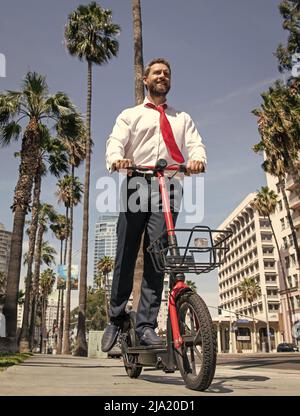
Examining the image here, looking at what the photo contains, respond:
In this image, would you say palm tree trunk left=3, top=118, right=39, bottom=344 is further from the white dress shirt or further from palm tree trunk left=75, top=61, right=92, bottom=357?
the white dress shirt

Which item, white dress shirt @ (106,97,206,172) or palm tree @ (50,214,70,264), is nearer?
white dress shirt @ (106,97,206,172)

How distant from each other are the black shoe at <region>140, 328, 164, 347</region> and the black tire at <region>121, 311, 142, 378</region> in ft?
0.76

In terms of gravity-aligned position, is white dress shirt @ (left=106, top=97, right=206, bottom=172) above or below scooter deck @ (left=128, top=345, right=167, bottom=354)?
above

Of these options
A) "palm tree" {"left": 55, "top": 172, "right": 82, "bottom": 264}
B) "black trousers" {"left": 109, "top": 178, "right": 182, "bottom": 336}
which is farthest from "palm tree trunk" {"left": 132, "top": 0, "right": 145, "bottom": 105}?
"palm tree" {"left": 55, "top": 172, "right": 82, "bottom": 264}

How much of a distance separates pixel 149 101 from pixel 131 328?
2.03m

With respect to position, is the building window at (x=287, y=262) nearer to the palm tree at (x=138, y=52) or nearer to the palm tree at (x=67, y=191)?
the palm tree at (x=67, y=191)

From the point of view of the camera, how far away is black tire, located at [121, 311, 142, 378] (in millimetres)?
3639

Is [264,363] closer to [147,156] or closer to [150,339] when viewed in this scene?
[150,339]

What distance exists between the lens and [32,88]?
17375 mm

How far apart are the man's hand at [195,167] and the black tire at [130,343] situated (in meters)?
1.40

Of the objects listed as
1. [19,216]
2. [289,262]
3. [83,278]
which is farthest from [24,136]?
[289,262]

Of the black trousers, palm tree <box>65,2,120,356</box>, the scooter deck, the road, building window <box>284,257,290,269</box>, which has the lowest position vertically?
the road

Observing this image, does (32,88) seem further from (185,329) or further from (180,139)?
(185,329)

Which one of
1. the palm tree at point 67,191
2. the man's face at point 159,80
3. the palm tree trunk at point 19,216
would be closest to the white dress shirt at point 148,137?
the man's face at point 159,80
